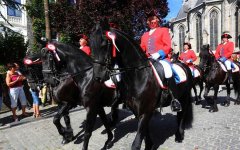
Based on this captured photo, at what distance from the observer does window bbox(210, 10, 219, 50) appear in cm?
4422

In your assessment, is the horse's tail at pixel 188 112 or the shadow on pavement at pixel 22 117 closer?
the horse's tail at pixel 188 112

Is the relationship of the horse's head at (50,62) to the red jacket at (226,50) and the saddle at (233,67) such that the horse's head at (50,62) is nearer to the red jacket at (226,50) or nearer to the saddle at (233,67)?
the saddle at (233,67)

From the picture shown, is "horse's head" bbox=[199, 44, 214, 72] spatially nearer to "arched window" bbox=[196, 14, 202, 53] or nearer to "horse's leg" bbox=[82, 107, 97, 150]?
"horse's leg" bbox=[82, 107, 97, 150]

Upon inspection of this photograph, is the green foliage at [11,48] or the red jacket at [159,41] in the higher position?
the green foliage at [11,48]

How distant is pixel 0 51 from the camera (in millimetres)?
20406

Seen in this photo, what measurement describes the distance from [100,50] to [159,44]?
6.04 ft

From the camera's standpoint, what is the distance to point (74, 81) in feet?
21.6

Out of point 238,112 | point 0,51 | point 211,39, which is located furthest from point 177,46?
point 238,112

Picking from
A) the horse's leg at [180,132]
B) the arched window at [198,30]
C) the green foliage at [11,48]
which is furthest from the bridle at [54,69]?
the arched window at [198,30]

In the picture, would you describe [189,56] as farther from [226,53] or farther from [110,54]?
[110,54]

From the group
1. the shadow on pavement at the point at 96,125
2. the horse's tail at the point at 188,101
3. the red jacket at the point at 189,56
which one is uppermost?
the red jacket at the point at 189,56

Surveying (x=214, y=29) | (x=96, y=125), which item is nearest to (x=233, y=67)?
(x=96, y=125)

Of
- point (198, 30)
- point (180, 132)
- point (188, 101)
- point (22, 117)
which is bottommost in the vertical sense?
point (22, 117)

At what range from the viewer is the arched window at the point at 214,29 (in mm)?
44244
